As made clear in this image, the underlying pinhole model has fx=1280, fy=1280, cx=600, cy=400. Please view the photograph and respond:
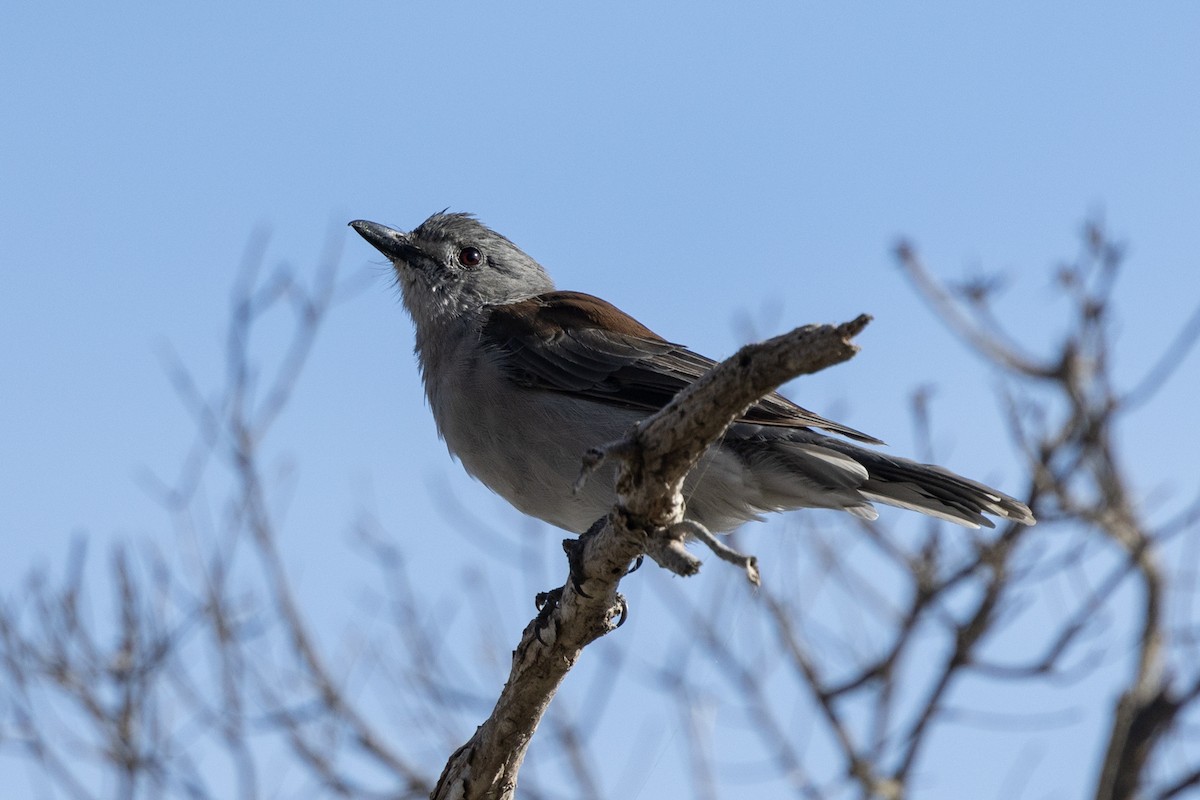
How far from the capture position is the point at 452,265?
7.58 metres

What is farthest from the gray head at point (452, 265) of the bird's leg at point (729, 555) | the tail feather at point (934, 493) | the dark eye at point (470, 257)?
the bird's leg at point (729, 555)

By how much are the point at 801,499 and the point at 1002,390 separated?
10.1ft

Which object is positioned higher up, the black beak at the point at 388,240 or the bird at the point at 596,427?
the black beak at the point at 388,240

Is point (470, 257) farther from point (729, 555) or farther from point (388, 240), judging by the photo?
point (729, 555)

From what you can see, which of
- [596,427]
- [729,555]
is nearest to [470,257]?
[596,427]

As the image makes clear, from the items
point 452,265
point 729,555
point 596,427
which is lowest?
point 729,555

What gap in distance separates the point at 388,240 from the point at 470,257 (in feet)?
1.69

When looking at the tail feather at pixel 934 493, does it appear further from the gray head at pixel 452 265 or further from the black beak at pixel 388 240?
the black beak at pixel 388 240

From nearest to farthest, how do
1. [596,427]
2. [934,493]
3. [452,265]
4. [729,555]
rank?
[729,555] → [934,493] → [596,427] → [452,265]

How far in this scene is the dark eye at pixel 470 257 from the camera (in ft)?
25.1

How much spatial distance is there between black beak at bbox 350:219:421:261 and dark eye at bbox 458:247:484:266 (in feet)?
0.85

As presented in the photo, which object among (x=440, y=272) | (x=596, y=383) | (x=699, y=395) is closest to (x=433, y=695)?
(x=440, y=272)

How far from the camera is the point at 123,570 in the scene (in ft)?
26.1

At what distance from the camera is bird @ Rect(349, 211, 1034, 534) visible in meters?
5.46
